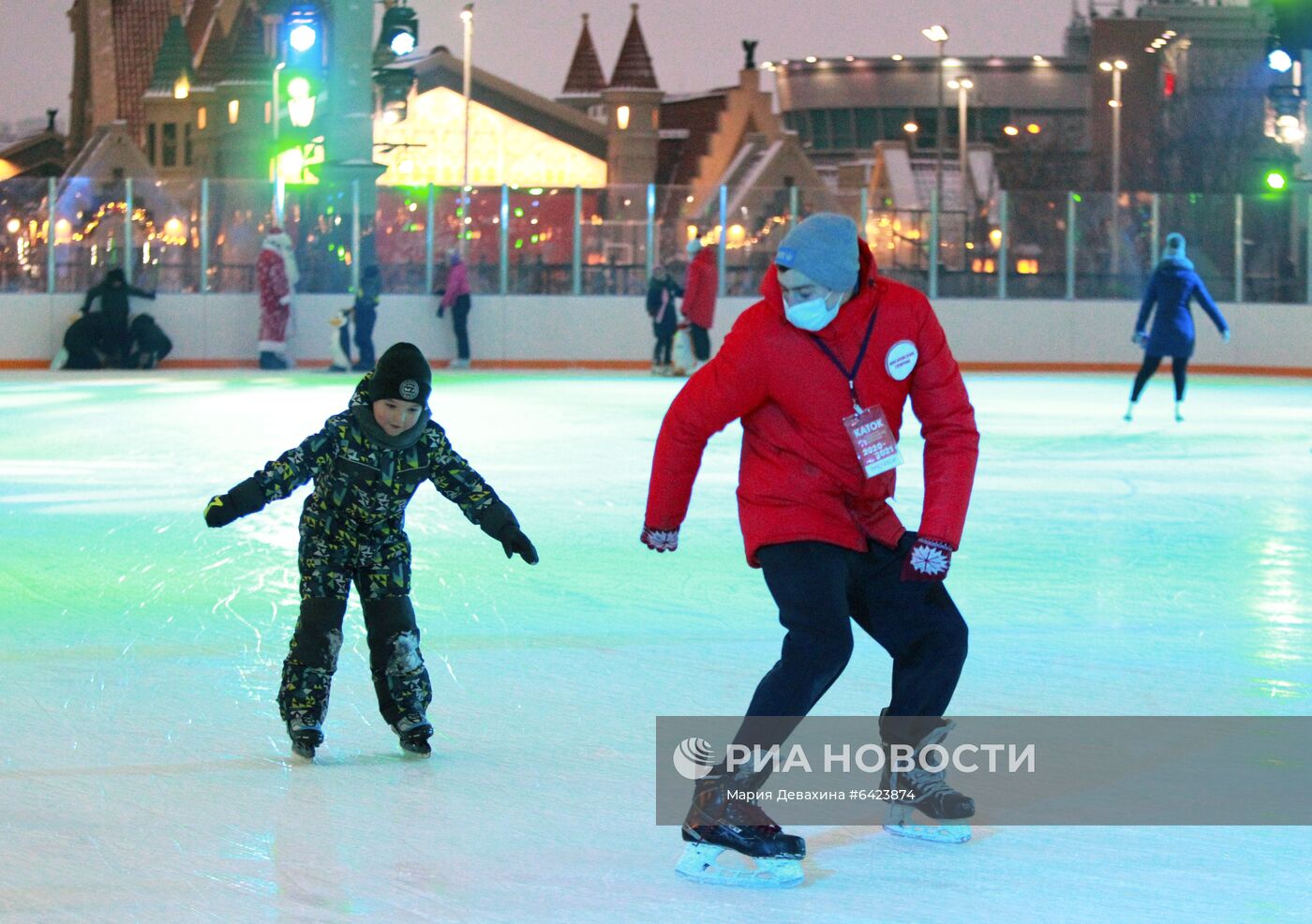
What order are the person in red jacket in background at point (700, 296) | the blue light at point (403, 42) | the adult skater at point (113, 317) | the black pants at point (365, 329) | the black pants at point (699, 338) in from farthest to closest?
the black pants at point (365, 329)
the adult skater at point (113, 317)
the black pants at point (699, 338)
the person in red jacket in background at point (700, 296)
the blue light at point (403, 42)

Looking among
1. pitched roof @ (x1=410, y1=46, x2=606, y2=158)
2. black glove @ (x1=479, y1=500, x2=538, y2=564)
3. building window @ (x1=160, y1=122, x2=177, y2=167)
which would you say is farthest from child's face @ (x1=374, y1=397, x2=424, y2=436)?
building window @ (x1=160, y1=122, x2=177, y2=167)

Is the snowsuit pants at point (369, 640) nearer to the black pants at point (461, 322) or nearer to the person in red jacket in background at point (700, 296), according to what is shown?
the person in red jacket in background at point (700, 296)

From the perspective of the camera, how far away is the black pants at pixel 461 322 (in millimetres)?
21281

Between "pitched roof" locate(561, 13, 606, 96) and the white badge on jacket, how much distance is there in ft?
276

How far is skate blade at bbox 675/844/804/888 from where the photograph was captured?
3.17 meters

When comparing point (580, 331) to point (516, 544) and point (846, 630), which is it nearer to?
point (516, 544)

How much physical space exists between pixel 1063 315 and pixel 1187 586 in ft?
54.8

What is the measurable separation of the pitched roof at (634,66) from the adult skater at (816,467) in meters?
56.0

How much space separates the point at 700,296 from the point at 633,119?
3989cm

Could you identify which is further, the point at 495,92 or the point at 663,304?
the point at 495,92

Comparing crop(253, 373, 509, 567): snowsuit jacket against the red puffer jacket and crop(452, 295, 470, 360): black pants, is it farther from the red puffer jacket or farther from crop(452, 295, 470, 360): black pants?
crop(452, 295, 470, 360): black pants

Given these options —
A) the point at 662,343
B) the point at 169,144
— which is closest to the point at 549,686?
the point at 662,343

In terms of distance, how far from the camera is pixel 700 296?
19.1m

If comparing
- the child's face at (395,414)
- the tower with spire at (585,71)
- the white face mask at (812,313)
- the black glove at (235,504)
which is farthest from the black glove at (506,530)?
the tower with spire at (585,71)
